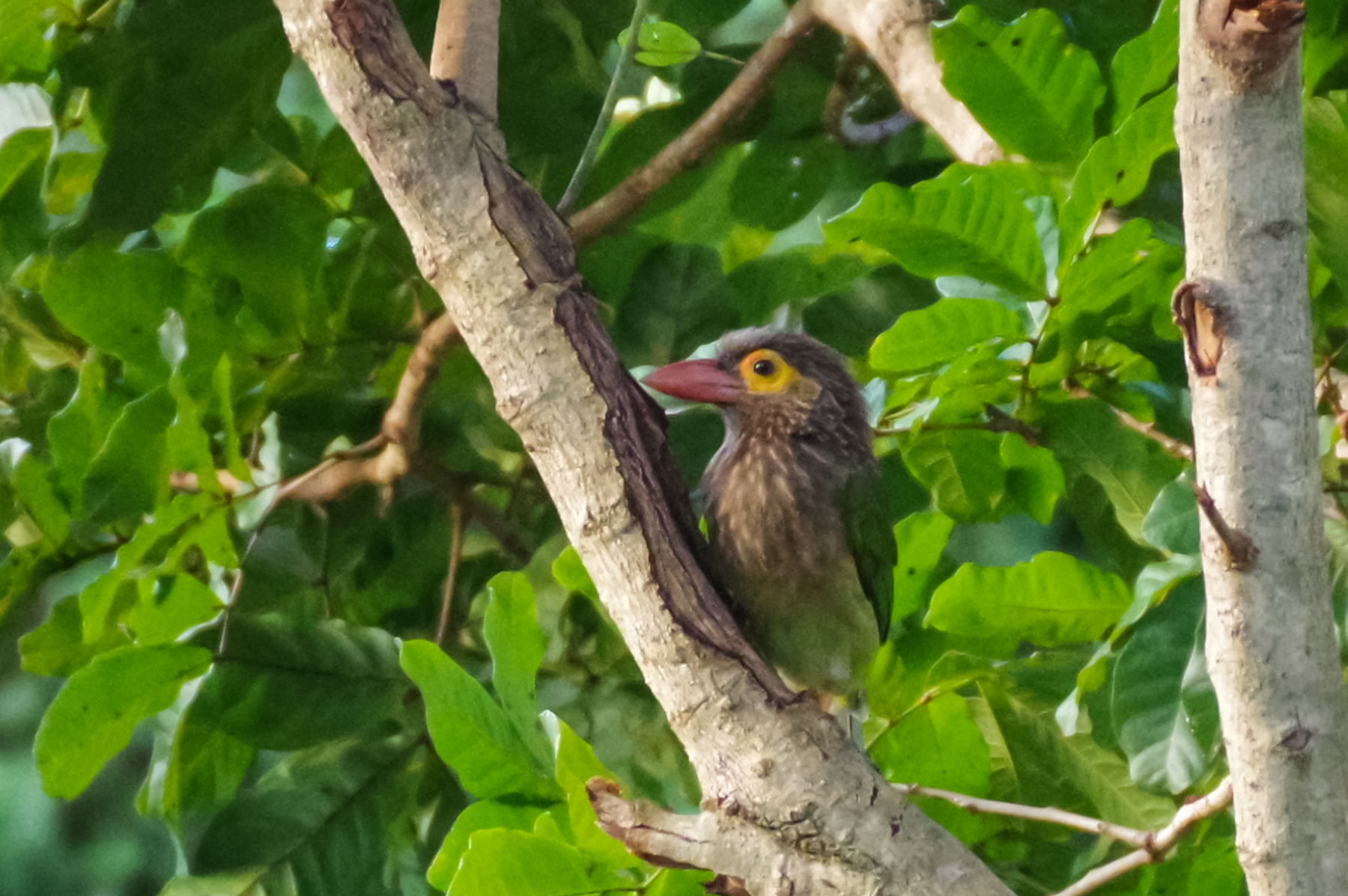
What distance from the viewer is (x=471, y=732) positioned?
79 cm

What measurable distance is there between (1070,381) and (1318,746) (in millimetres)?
400

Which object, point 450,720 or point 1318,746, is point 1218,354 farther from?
point 450,720

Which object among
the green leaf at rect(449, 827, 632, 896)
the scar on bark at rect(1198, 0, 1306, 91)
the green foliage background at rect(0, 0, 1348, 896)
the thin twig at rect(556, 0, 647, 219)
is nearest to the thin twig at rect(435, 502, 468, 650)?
the green foliage background at rect(0, 0, 1348, 896)

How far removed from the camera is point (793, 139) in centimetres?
121

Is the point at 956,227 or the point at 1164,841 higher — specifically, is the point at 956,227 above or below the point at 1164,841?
above

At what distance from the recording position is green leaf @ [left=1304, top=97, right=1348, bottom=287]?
2.37 ft

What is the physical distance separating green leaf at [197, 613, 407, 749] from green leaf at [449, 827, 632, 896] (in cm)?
42

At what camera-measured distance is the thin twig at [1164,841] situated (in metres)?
0.61

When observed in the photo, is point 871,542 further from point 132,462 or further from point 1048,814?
point 132,462

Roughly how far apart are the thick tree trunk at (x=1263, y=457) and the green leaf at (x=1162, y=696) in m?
0.20

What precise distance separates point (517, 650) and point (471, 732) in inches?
2.5

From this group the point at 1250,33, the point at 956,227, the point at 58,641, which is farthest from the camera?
A: the point at 58,641

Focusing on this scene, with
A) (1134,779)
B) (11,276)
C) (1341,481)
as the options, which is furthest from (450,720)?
(11,276)

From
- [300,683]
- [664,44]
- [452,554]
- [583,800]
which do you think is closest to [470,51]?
[664,44]
